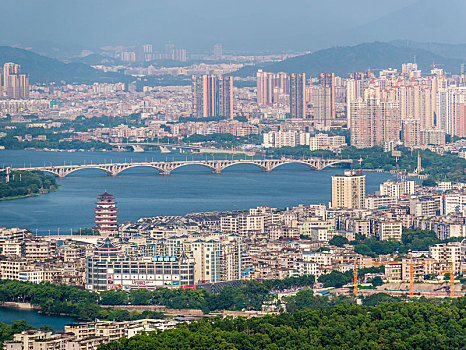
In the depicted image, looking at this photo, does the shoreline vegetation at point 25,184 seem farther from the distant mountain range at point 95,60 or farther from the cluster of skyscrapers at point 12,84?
the distant mountain range at point 95,60

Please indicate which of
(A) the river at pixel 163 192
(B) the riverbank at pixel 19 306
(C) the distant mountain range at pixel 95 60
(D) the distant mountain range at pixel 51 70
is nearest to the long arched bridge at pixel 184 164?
(A) the river at pixel 163 192

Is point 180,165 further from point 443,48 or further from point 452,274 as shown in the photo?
point 443,48

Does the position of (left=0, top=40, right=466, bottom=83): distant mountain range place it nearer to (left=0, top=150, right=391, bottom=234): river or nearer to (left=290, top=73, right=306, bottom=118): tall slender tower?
(left=290, top=73, right=306, bottom=118): tall slender tower

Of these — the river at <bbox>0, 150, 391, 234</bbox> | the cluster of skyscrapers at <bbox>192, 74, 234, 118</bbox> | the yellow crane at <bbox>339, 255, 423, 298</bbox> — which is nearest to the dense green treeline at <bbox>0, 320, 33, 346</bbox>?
the yellow crane at <bbox>339, 255, 423, 298</bbox>

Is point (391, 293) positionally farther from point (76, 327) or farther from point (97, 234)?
point (97, 234)

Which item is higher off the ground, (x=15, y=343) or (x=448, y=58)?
(x=448, y=58)

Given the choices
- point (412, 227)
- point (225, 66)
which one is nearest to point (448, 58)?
point (225, 66)

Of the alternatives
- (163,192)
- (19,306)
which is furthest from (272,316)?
(163,192)
